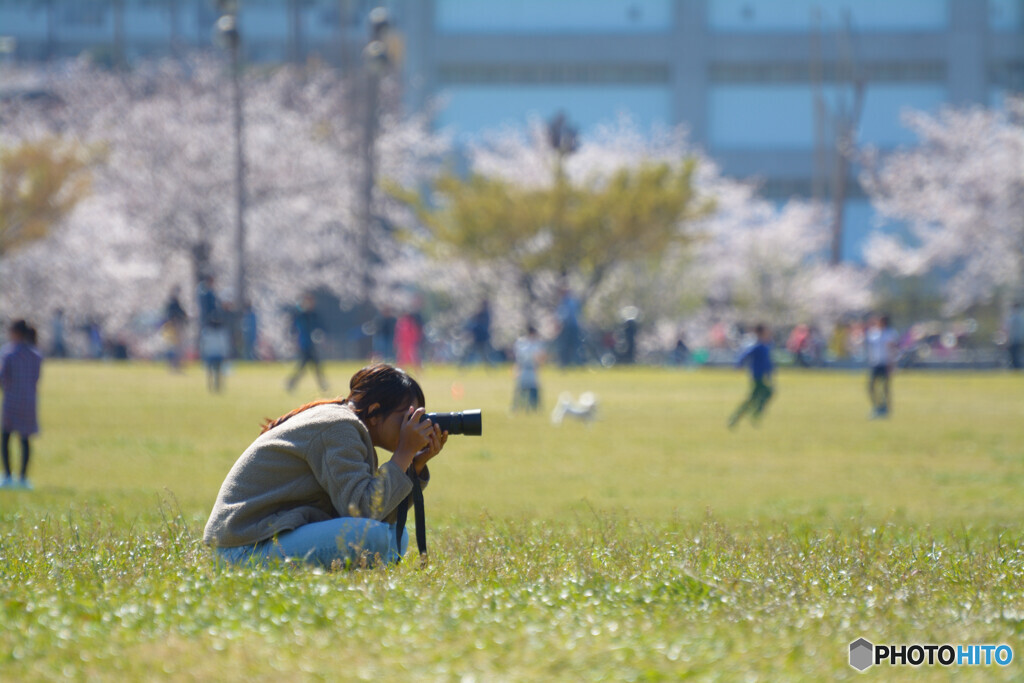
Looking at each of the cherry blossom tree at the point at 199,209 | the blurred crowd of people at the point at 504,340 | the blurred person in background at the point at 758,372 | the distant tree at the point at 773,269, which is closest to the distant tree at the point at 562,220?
the blurred crowd of people at the point at 504,340

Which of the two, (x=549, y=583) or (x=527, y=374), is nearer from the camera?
(x=549, y=583)

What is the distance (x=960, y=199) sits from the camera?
177 ft

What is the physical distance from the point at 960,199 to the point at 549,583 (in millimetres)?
51420

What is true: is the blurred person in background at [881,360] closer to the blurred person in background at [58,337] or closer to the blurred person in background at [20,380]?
the blurred person in background at [20,380]

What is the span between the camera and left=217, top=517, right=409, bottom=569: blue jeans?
5852 millimetres

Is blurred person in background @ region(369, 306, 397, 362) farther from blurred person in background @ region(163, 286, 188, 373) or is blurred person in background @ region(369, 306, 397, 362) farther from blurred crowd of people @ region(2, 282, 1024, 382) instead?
blurred person in background @ region(163, 286, 188, 373)

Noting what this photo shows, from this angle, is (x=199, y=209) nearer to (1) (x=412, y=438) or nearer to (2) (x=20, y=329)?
(2) (x=20, y=329)

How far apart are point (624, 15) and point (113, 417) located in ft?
173

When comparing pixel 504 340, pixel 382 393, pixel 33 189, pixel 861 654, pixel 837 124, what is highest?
A: pixel 837 124

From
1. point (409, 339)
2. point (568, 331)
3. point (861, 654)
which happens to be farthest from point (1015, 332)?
point (861, 654)

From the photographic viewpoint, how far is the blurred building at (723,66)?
67688 mm

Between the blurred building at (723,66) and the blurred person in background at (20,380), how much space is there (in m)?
55.8

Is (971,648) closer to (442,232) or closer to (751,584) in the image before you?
(751,584)

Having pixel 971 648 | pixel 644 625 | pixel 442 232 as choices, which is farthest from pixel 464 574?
pixel 442 232
